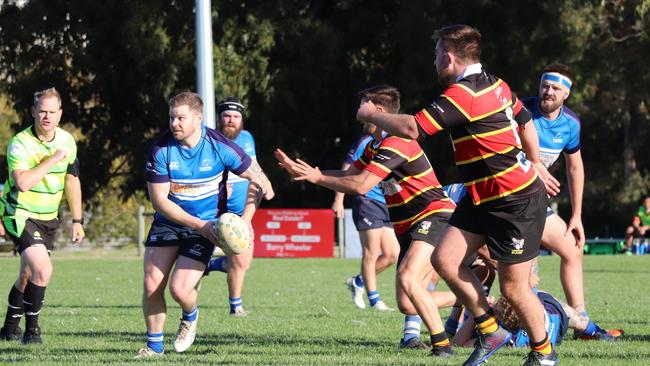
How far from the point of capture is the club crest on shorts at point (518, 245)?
6.91m

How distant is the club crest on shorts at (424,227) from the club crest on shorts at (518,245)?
1.47 m

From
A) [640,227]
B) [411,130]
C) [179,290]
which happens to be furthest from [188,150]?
[640,227]

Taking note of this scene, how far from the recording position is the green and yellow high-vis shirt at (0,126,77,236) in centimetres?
914

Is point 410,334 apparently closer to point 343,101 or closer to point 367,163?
point 367,163

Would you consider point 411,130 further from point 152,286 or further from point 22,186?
point 22,186

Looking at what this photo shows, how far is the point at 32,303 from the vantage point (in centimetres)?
918

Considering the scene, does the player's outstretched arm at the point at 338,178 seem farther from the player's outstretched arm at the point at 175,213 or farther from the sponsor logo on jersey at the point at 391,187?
the player's outstretched arm at the point at 175,213

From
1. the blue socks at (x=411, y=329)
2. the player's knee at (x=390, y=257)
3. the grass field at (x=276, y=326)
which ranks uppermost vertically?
the player's knee at (x=390, y=257)

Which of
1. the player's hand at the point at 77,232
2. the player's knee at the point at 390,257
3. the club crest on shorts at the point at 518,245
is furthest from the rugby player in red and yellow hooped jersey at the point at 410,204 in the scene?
the player's knee at the point at 390,257

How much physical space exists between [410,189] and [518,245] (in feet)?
5.37

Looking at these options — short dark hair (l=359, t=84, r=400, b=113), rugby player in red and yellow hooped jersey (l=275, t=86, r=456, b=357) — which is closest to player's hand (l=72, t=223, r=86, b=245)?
rugby player in red and yellow hooped jersey (l=275, t=86, r=456, b=357)

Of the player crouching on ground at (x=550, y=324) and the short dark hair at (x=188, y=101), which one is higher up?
the short dark hair at (x=188, y=101)

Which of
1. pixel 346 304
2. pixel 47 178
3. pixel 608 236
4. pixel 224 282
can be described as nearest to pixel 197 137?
pixel 47 178

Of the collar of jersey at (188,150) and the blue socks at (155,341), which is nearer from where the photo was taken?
the collar of jersey at (188,150)
